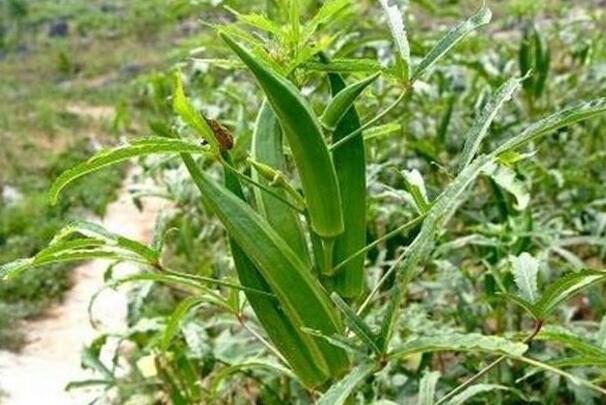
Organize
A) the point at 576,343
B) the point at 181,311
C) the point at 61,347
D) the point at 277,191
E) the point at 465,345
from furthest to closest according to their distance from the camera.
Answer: the point at 61,347, the point at 181,311, the point at 277,191, the point at 576,343, the point at 465,345

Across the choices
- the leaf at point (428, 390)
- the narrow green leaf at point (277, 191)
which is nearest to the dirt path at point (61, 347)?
the leaf at point (428, 390)

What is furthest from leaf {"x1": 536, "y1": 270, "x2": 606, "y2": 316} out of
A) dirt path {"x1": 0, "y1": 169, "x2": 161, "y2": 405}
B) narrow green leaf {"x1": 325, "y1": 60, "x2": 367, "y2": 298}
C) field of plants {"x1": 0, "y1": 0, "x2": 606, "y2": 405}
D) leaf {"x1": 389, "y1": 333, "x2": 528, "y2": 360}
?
dirt path {"x1": 0, "y1": 169, "x2": 161, "y2": 405}

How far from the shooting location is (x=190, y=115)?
98cm

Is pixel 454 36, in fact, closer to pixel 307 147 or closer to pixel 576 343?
pixel 307 147

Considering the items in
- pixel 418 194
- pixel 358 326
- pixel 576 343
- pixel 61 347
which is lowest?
pixel 61 347

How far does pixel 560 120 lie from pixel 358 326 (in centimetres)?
31

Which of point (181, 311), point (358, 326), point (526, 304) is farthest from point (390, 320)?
point (181, 311)

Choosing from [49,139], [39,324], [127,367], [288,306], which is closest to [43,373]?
[127,367]

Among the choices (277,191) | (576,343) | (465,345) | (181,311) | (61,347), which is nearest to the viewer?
(465,345)

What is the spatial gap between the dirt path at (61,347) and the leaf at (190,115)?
2.11m

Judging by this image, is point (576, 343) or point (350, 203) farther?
point (350, 203)

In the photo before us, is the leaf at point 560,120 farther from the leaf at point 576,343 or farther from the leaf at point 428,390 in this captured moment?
the leaf at point 428,390

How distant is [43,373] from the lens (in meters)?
4.13

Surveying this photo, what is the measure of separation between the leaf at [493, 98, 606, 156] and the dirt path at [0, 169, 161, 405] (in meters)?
2.21
